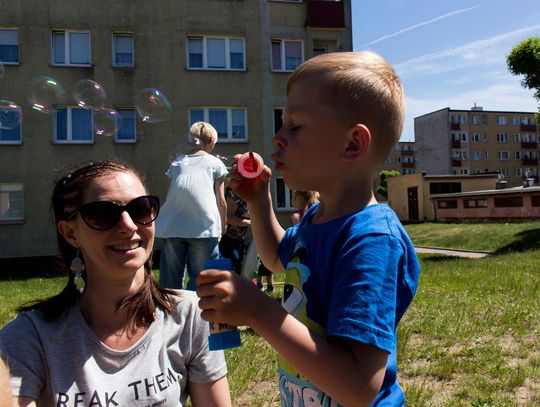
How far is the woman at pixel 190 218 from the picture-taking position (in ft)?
15.0

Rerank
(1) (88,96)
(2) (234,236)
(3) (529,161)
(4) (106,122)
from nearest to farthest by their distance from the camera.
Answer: (1) (88,96) < (4) (106,122) < (2) (234,236) < (3) (529,161)

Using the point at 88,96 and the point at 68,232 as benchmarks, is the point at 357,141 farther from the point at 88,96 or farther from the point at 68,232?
the point at 88,96

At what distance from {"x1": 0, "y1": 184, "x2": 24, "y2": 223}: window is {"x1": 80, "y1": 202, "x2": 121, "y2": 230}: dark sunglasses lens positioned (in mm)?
17653

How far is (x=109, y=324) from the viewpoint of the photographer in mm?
1751

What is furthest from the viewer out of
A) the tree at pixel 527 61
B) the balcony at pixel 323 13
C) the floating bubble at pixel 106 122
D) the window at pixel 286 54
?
the window at pixel 286 54

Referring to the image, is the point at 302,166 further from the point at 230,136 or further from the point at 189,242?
the point at 230,136

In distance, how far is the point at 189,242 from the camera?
183 inches

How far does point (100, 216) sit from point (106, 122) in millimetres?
4271

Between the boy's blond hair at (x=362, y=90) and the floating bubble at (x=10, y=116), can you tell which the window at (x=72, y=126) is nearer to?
the floating bubble at (x=10, y=116)

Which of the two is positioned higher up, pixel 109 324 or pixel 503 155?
pixel 503 155

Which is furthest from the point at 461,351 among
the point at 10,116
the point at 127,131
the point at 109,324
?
the point at 127,131

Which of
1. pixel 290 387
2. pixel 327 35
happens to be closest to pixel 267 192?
pixel 290 387

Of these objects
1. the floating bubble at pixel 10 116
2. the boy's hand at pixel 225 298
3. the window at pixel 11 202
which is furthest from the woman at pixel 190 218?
the window at pixel 11 202

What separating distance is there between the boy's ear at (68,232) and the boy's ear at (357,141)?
1.07 metres
